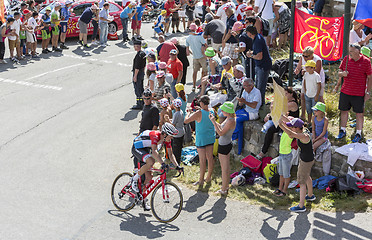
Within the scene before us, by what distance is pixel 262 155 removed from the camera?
11.1 metres

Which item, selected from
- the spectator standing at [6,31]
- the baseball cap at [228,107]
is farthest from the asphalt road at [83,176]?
the baseball cap at [228,107]

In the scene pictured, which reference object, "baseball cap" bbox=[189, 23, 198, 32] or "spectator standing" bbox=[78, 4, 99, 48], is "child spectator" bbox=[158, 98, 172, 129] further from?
"spectator standing" bbox=[78, 4, 99, 48]

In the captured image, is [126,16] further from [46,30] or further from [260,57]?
[260,57]

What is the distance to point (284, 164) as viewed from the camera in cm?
992

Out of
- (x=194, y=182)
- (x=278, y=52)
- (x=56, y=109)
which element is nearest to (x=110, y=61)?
(x=56, y=109)

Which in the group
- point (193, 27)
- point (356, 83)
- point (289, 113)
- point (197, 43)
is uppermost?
point (193, 27)

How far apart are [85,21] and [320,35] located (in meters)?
12.2

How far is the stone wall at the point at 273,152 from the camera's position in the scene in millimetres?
9781

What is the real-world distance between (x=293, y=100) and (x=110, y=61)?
10.5 m

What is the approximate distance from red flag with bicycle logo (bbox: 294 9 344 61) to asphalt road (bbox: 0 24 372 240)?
3594 mm

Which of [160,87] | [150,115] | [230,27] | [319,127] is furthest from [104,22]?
[319,127]

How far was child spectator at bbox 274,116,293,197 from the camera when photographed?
9.77 m

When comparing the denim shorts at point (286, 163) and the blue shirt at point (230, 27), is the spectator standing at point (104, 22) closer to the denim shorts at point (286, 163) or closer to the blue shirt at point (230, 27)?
the blue shirt at point (230, 27)

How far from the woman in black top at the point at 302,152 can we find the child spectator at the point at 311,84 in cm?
177
